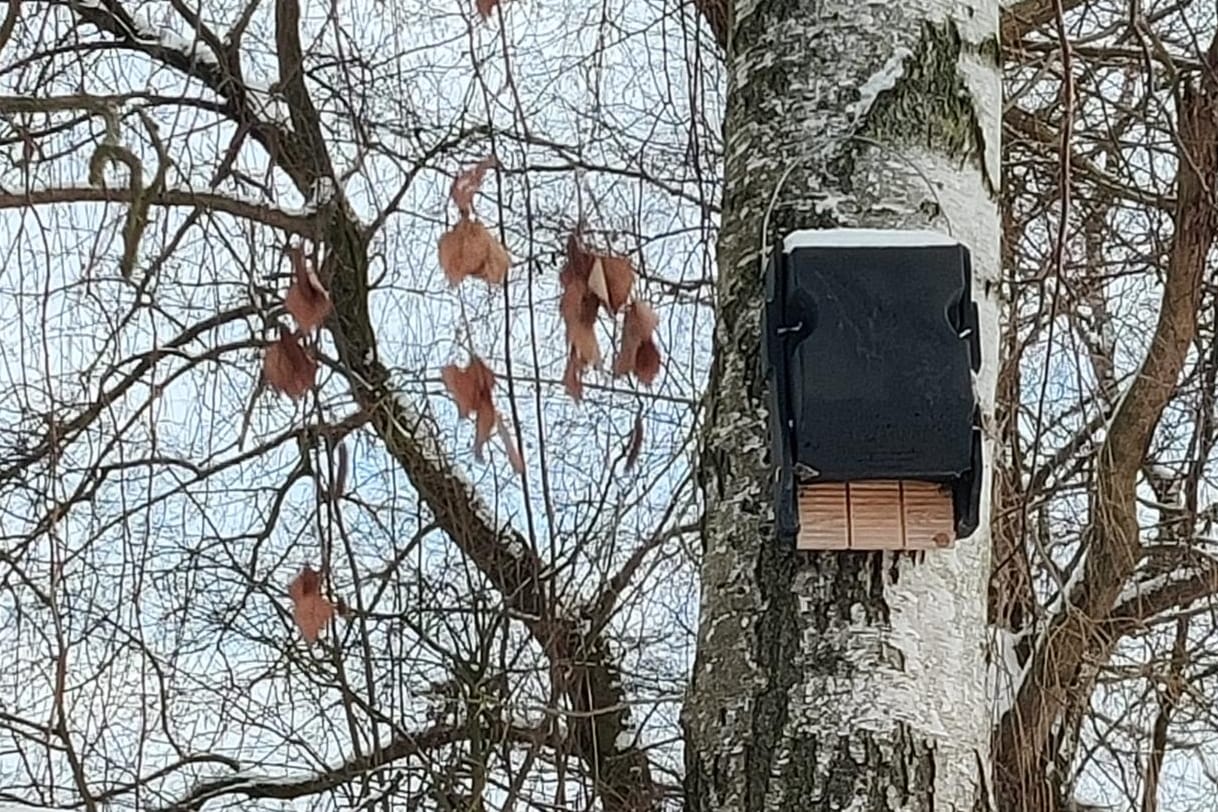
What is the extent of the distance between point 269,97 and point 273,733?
993 mm

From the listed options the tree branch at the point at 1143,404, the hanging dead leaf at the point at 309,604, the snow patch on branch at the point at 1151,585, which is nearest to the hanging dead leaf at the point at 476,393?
the hanging dead leaf at the point at 309,604

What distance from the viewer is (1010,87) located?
2.31 metres

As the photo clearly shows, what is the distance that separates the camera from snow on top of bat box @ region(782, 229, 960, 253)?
0.91 metres

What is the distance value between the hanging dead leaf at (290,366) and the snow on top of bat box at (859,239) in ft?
1.55

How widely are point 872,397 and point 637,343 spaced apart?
1.00 ft

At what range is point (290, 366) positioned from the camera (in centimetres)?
125

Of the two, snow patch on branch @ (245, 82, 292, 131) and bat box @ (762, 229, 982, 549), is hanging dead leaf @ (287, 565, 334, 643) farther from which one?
snow patch on branch @ (245, 82, 292, 131)

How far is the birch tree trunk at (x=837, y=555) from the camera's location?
87 cm

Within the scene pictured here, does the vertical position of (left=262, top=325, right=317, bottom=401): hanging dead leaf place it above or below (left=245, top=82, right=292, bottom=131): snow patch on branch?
below

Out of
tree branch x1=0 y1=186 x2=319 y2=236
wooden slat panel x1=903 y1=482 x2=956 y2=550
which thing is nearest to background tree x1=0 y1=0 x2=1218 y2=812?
tree branch x1=0 y1=186 x2=319 y2=236

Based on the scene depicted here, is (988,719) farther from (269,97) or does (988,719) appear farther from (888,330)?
(269,97)

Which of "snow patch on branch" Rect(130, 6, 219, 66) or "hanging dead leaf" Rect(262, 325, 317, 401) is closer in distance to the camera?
"hanging dead leaf" Rect(262, 325, 317, 401)

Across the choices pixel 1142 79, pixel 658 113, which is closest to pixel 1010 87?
pixel 1142 79

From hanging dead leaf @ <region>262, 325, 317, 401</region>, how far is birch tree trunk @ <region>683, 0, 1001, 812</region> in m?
0.39
